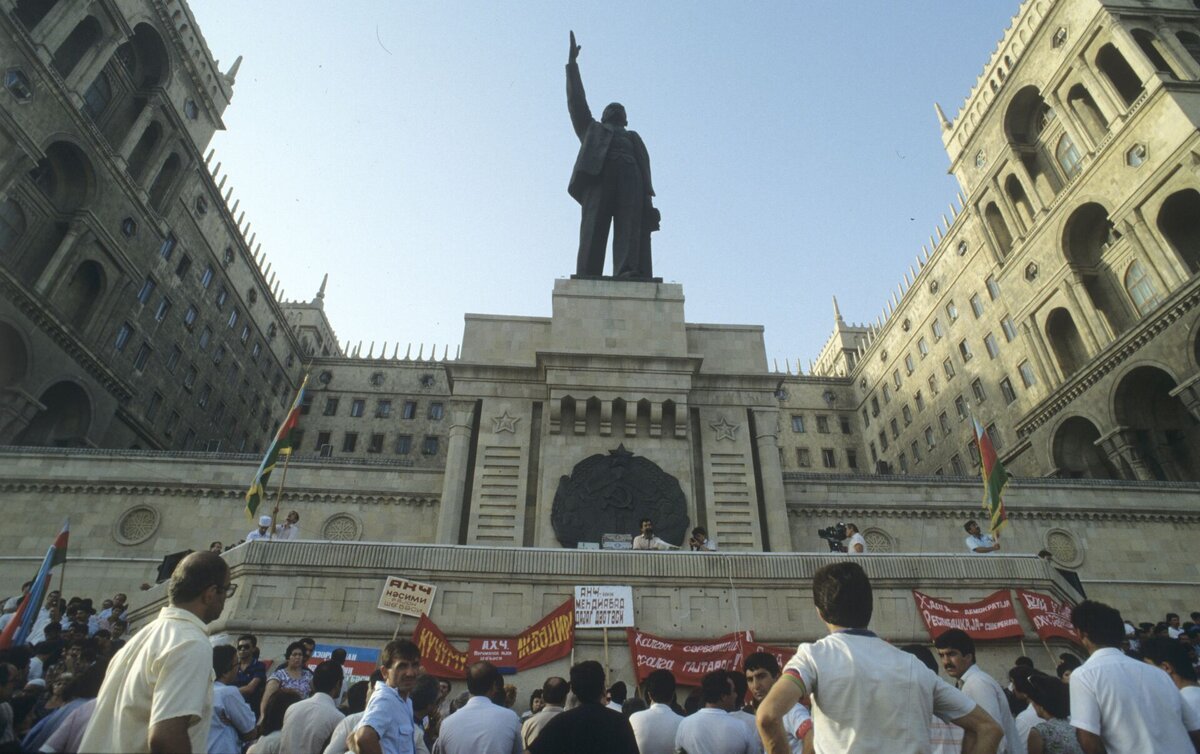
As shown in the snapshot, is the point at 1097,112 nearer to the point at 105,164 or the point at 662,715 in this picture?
the point at 662,715

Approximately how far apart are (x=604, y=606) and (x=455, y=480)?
25.6 ft

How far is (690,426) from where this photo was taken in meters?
20.6

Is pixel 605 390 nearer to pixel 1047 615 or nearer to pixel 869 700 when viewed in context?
pixel 1047 615

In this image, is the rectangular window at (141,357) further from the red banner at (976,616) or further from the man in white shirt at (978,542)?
the man in white shirt at (978,542)

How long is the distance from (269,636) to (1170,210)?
42207mm

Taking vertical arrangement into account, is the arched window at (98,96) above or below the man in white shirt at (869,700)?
above

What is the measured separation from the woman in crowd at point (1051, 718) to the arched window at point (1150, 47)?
147ft

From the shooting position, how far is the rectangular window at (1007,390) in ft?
144

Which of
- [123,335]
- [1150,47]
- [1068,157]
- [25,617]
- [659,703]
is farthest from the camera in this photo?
[1068,157]

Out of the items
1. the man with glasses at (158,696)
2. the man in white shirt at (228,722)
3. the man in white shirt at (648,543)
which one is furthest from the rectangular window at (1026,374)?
the man with glasses at (158,696)

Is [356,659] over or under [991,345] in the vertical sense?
under

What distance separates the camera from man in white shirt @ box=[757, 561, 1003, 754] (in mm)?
3553

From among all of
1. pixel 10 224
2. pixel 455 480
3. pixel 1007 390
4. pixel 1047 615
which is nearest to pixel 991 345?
pixel 1007 390

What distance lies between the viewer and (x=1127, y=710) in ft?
15.3
